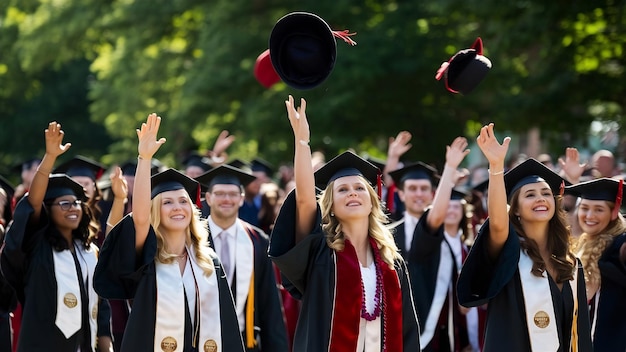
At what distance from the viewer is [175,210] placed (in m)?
6.80

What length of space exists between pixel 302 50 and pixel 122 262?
171cm

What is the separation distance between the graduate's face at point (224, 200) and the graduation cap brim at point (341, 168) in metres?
2.23

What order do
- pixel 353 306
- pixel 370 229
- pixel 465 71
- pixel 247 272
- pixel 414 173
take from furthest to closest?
pixel 414 173 → pixel 247 272 → pixel 465 71 → pixel 370 229 → pixel 353 306

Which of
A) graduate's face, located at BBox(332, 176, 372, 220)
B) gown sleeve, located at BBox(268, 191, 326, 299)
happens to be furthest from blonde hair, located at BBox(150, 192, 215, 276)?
graduate's face, located at BBox(332, 176, 372, 220)

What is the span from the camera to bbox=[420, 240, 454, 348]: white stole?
9.28 m

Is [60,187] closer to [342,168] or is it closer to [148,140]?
[148,140]

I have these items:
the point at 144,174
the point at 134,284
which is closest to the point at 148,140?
the point at 144,174

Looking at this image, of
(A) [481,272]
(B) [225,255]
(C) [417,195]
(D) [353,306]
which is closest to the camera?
(D) [353,306]

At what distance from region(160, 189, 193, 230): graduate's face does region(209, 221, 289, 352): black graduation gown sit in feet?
5.16

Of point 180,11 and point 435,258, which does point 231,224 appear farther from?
point 180,11

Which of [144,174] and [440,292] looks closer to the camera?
[144,174]

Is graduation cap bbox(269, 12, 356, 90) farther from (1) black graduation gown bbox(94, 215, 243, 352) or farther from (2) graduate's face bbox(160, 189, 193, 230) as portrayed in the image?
(1) black graduation gown bbox(94, 215, 243, 352)

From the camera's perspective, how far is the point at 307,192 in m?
6.16

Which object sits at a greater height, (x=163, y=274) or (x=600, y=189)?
(x=600, y=189)
